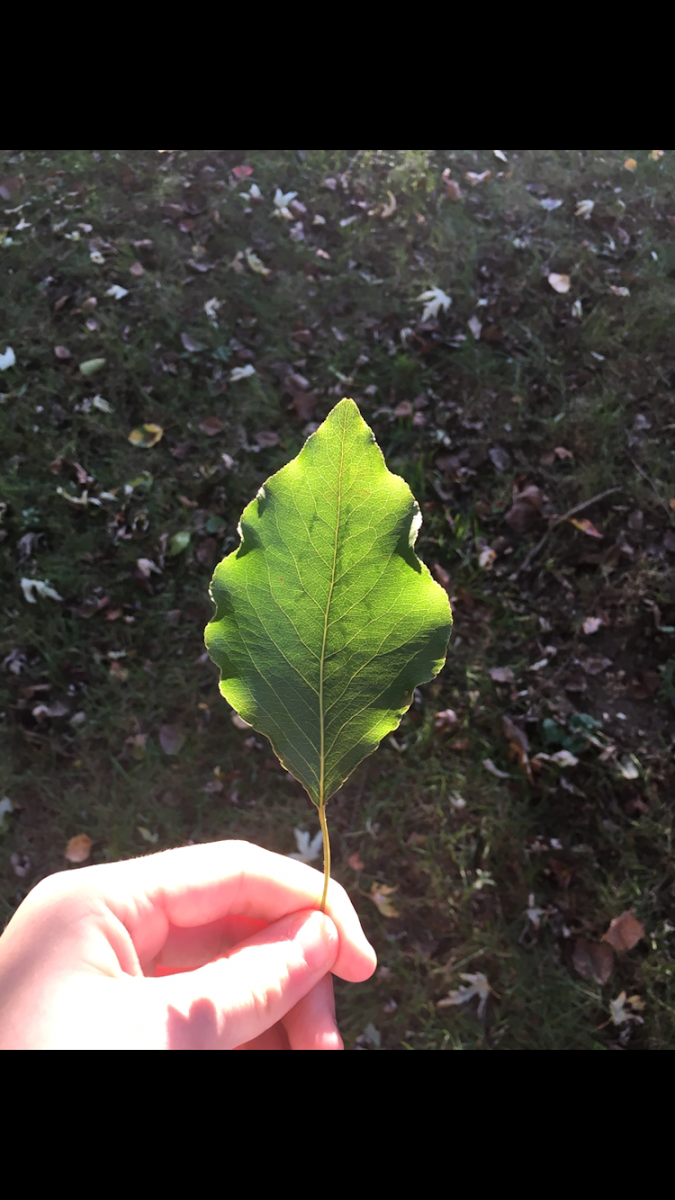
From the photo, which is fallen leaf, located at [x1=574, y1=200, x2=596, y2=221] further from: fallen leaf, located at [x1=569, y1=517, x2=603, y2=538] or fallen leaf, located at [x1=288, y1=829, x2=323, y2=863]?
fallen leaf, located at [x1=288, y1=829, x2=323, y2=863]

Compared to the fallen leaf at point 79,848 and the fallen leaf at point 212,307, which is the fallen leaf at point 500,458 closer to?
the fallen leaf at point 212,307

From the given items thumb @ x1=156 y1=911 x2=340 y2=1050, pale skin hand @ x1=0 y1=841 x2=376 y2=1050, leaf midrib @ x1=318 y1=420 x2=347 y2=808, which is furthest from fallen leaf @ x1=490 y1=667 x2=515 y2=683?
leaf midrib @ x1=318 y1=420 x2=347 y2=808

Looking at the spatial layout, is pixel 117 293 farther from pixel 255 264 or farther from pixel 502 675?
pixel 502 675

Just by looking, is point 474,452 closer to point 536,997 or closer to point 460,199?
point 460,199

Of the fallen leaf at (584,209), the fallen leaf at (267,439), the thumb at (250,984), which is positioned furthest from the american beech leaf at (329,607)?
the fallen leaf at (584,209)

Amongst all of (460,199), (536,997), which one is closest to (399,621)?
(536,997)

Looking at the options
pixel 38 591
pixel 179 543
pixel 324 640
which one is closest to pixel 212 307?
pixel 179 543
